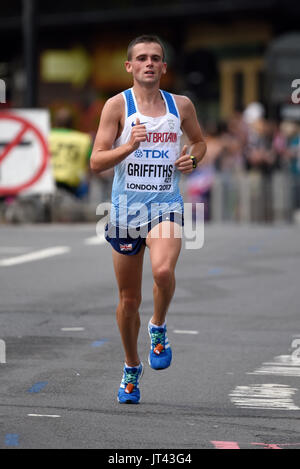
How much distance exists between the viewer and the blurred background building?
23234 millimetres

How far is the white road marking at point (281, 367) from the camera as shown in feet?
28.0

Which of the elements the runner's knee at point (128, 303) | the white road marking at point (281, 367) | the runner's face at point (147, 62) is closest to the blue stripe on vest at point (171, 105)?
the runner's face at point (147, 62)

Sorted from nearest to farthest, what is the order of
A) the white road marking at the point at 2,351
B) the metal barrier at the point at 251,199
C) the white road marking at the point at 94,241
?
the white road marking at the point at 2,351 → the white road marking at the point at 94,241 → the metal barrier at the point at 251,199

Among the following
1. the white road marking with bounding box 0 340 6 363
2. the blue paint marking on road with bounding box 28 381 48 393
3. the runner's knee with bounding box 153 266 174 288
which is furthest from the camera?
the white road marking with bounding box 0 340 6 363

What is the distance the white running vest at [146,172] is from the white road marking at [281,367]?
1630 millimetres

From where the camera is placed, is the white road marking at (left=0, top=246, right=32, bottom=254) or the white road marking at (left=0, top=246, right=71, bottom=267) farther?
the white road marking at (left=0, top=246, right=32, bottom=254)

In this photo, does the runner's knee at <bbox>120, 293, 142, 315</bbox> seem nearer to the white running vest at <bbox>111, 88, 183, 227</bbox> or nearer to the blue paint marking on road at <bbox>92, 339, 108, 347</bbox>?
the white running vest at <bbox>111, 88, 183, 227</bbox>

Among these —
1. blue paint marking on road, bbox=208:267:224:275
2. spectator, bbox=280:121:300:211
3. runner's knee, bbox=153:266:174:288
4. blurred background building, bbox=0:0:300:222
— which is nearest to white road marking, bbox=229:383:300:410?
runner's knee, bbox=153:266:174:288

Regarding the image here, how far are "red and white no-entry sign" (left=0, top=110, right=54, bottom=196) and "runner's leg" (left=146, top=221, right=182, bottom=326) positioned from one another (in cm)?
1346

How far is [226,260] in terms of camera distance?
52.6ft

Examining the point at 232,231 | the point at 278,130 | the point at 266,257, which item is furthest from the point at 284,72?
the point at 266,257

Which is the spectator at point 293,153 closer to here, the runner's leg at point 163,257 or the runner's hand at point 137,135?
the runner's leg at point 163,257

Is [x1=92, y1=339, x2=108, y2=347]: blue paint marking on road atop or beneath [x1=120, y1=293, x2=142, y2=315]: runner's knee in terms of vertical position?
beneath

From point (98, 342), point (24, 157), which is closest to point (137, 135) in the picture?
point (98, 342)
